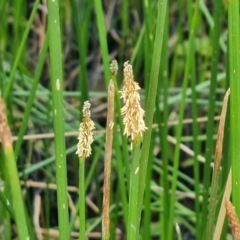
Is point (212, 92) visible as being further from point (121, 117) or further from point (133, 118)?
point (133, 118)

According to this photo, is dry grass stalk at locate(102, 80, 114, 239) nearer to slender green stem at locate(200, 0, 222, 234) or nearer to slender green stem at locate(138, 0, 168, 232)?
slender green stem at locate(138, 0, 168, 232)

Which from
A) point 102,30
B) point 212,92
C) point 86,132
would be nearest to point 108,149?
point 86,132

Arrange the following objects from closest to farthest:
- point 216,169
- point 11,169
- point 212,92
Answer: point 11,169 → point 216,169 → point 212,92

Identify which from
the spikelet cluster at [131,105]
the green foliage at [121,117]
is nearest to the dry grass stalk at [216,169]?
the green foliage at [121,117]

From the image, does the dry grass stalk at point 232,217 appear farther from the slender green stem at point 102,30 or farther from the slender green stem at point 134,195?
the slender green stem at point 102,30

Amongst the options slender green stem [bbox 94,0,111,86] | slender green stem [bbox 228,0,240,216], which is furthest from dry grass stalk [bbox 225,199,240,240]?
slender green stem [bbox 94,0,111,86]
